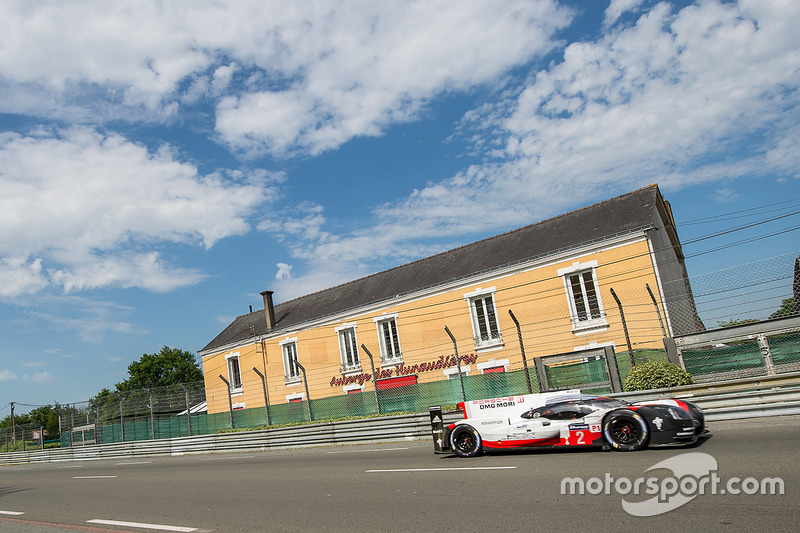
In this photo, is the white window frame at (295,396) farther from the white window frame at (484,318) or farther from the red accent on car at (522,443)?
the red accent on car at (522,443)

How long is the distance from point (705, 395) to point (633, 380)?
2336mm

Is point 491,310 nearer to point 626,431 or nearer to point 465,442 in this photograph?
point 465,442

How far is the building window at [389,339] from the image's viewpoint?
30422 mm

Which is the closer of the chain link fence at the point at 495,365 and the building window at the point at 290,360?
the chain link fence at the point at 495,365

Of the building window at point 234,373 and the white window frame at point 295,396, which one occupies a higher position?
the building window at point 234,373

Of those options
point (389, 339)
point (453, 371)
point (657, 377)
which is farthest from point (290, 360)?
point (657, 377)

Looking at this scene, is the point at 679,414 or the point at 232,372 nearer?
the point at 679,414

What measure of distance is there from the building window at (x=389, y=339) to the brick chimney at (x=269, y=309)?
9732 millimetres

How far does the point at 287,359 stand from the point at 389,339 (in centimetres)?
811

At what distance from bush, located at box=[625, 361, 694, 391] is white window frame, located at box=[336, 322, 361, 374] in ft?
61.8

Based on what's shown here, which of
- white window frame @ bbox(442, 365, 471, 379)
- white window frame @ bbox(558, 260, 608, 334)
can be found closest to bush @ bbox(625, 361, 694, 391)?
white window frame @ bbox(558, 260, 608, 334)

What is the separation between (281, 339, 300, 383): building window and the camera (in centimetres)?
3478

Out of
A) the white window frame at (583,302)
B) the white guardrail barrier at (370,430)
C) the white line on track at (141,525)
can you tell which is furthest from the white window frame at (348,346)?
the white line on track at (141,525)

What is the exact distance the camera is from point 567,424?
10.8m
